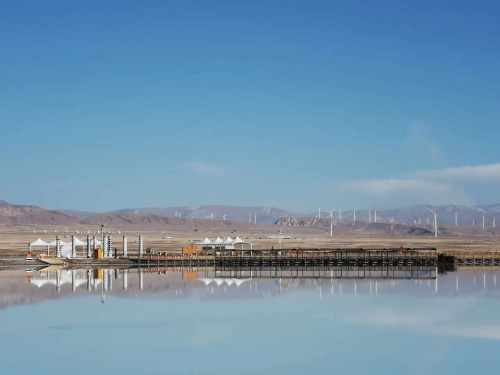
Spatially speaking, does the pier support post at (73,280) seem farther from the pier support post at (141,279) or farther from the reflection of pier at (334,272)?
the reflection of pier at (334,272)

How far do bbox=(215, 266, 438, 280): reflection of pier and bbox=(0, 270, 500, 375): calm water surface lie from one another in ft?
27.5

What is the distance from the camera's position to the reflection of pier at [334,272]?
76625mm

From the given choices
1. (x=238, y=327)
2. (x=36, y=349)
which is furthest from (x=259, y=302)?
(x=36, y=349)

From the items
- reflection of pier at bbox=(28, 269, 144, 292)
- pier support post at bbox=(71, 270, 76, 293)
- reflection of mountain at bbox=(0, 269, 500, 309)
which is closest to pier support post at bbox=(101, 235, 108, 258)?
reflection of pier at bbox=(28, 269, 144, 292)

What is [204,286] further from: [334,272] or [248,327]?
[248,327]

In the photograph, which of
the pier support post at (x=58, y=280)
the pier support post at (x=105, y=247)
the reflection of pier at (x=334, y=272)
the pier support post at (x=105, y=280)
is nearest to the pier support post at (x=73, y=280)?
the pier support post at (x=58, y=280)

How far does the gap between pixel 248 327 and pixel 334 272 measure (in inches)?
1660

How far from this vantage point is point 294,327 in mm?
41500

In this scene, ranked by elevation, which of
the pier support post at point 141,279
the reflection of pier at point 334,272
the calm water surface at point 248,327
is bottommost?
the calm water surface at point 248,327

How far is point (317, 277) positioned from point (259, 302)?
2222cm

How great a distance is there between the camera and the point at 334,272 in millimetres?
83000

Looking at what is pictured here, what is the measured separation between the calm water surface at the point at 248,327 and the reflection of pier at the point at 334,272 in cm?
838

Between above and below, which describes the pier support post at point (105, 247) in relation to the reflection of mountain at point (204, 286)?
above

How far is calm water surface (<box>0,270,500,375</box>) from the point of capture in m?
32.0
